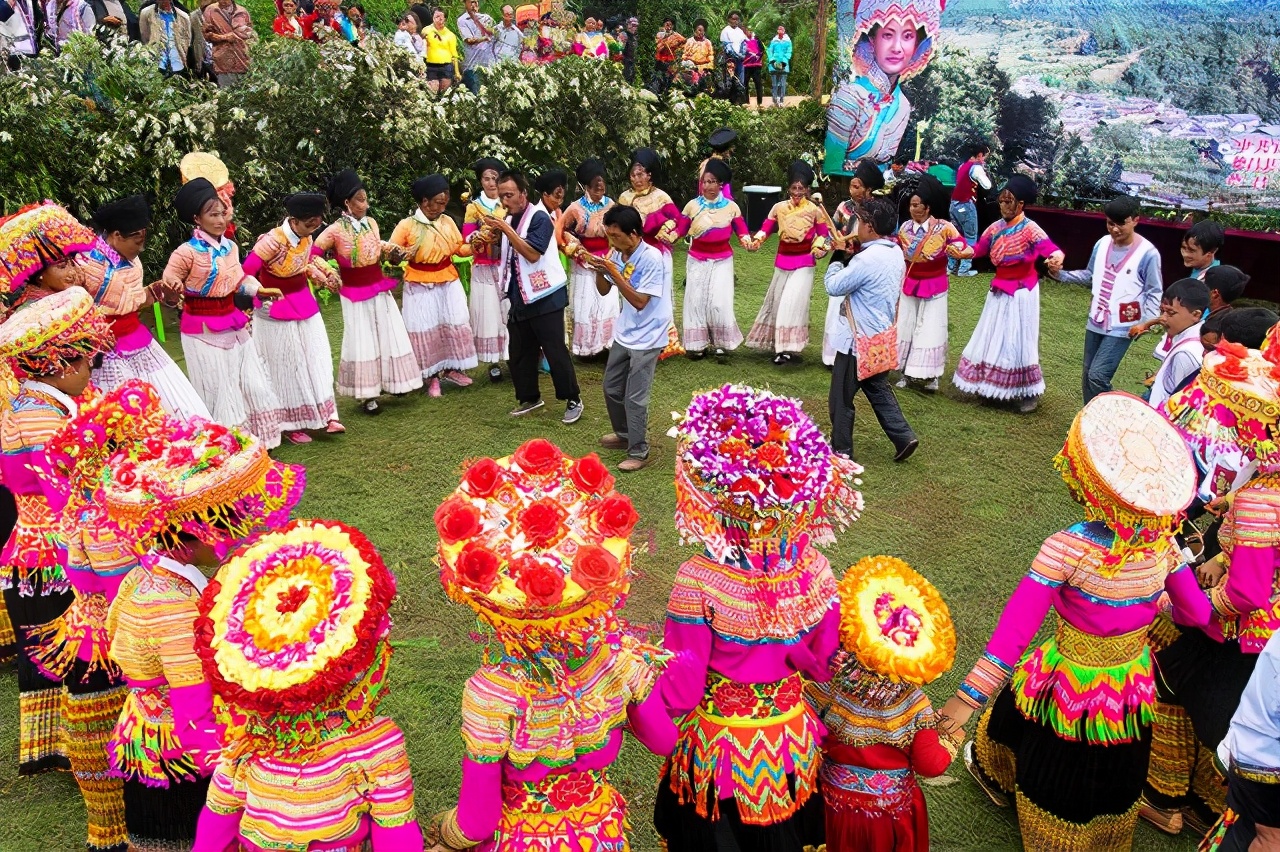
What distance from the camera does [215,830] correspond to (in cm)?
253

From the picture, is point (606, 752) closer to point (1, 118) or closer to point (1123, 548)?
point (1123, 548)

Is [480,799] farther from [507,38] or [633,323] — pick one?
[507,38]

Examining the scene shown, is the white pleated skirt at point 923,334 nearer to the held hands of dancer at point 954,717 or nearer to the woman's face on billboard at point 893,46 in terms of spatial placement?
the held hands of dancer at point 954,717

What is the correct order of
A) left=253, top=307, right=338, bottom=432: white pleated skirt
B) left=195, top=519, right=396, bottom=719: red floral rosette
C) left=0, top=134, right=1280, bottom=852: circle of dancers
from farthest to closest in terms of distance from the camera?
left=253, top=307, right=338, bottom=432: white pleated skirt
left=0, top=134, right=1280, bottom=852: circle of dancers
left=195, top=519, right=396, bottom=719: red floral rosette

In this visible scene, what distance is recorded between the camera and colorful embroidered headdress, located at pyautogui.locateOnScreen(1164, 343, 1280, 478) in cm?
346

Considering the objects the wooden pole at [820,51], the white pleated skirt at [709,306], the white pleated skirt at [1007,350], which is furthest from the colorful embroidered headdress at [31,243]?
the wooden pole at [820,51]

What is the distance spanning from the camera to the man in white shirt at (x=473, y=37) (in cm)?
1531

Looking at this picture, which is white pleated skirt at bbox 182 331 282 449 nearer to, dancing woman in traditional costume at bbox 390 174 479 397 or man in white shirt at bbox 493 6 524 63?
dancing woman in traditional costume at bbox 390 174 479 397

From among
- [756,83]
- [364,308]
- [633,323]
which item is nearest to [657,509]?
[633,323]

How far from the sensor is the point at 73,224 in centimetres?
A: 511

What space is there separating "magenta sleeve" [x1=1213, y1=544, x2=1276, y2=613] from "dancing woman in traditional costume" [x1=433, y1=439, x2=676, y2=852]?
2.18m

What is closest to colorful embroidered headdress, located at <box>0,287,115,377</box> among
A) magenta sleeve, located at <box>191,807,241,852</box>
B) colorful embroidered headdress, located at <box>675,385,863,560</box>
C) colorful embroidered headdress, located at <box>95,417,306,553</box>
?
colorful embroidered headdress, located at <box>95,417,306,553</box>

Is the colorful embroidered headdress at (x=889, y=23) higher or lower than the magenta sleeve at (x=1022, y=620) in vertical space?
higher

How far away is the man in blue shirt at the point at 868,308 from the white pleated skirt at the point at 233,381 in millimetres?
4234
